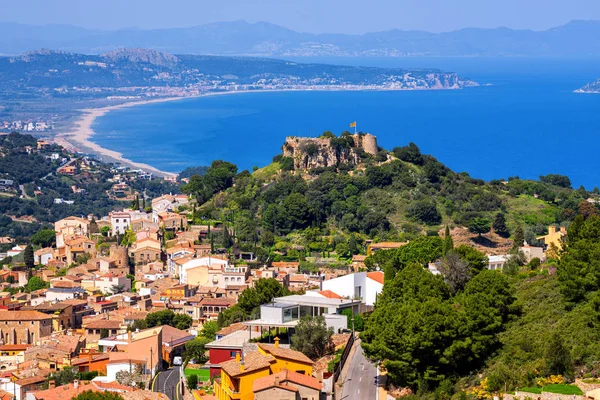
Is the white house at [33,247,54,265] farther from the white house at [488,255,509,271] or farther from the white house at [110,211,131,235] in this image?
the white house at [488,255,509,271]

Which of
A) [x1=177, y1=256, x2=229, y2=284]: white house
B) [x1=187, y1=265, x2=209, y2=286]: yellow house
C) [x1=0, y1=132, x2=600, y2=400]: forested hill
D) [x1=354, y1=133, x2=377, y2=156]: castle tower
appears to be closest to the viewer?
[x1=0, y1=132, x2=600, y2=400]: forested hill

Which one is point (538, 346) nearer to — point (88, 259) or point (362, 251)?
point (362, 251)

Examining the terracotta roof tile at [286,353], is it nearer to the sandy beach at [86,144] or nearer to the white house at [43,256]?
the white house at [43,256]

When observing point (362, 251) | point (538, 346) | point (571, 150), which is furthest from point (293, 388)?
point (571, 150)

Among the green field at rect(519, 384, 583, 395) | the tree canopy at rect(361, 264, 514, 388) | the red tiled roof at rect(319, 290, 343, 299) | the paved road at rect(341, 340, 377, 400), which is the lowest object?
the red tiled roof at rect(319, 290, 343, 299)

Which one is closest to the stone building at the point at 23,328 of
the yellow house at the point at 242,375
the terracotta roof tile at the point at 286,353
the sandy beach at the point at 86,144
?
the terracotta roof tile at the point at 286,353

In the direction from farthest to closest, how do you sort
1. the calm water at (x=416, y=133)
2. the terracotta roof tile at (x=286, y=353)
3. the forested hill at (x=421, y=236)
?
the calm water at (x=416, y=133), the terracotta roof tile at (x=286, y=353), the forested hill at (x=421, y=236)

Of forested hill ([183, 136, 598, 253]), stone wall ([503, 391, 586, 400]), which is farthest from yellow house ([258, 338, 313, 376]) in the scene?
forested hill ([183, 136, 598, 253])

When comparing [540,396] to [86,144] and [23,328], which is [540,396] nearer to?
[23,328]
